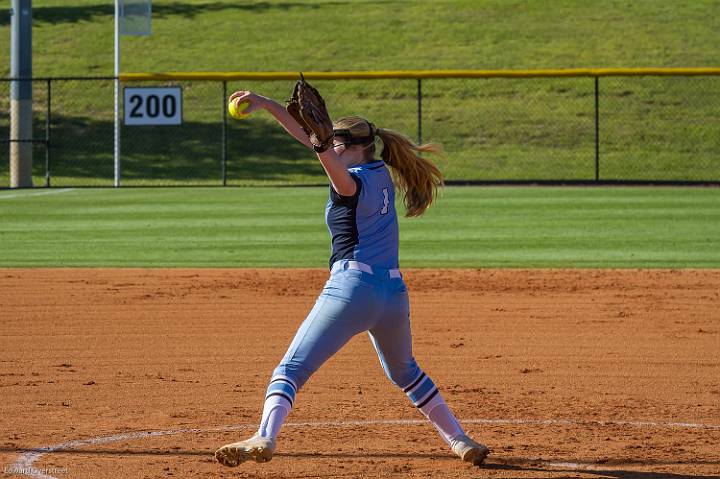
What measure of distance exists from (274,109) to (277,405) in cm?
142

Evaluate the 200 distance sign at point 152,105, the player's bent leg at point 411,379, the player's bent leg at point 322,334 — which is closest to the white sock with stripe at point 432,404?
the player's bent leg at point 411,379

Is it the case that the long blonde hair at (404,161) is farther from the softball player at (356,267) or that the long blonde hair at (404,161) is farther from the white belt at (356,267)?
the white belt at (356,267)

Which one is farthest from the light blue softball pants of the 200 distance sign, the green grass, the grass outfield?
the green grass

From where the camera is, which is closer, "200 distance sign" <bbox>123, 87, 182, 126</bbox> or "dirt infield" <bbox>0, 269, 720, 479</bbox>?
"dirt infield" <bbox>0, 269, 720, 479</bbox>

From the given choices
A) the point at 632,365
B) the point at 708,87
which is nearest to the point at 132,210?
the point at 632,365

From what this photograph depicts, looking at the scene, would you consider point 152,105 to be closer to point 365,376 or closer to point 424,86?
point 424,86

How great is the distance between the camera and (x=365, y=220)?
5672 mm

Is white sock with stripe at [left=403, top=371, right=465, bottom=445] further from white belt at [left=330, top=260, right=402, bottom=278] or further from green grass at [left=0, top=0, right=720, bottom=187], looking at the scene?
green grass at [left=0, top=0, right=720, bottom=187]

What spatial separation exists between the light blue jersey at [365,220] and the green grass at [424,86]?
23.9 meters

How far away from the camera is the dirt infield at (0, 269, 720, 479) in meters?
6.27

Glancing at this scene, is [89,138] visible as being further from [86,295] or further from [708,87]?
[86,295]

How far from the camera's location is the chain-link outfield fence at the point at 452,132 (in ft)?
101

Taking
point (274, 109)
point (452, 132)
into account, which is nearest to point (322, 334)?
point (274, 109)

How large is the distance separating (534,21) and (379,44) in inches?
259
